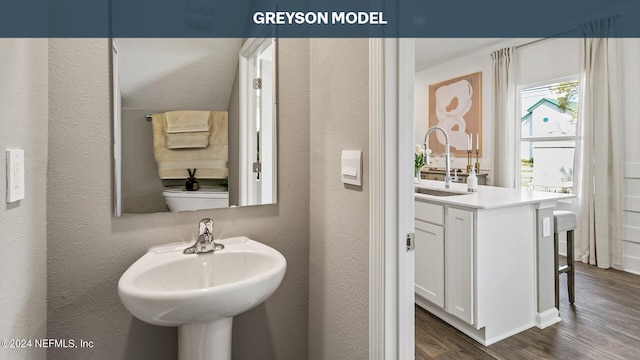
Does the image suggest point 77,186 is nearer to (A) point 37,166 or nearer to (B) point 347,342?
(A) point 37,166

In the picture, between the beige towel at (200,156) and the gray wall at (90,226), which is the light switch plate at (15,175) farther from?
the beige towel at (200,156)

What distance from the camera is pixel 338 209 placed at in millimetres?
1282

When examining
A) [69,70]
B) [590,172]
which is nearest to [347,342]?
[69,70]

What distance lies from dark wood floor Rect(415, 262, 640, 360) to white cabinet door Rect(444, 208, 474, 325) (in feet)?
0.57

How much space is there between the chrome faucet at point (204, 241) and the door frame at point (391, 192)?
591 mm

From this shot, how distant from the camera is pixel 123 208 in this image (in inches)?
47.8

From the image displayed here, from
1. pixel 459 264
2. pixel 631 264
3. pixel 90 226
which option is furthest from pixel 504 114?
pixel 90 226

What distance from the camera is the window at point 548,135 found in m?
3.80

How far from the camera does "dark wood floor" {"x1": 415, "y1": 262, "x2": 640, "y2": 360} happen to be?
6.32ft

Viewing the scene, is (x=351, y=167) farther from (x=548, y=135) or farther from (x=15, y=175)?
(x=548, y=135)

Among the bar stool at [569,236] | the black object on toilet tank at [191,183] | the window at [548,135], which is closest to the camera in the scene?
the black object on toilet tank at [191,183]

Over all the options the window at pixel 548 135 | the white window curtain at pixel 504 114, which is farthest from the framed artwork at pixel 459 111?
the window at pixel 548 135

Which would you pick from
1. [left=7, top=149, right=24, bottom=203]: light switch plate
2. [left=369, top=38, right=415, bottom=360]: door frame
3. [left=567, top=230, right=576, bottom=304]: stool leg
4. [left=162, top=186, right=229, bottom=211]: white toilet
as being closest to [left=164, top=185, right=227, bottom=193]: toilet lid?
[left=162, top=186, right=229, bottom=211]: white toilet

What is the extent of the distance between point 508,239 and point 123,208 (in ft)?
6.73
